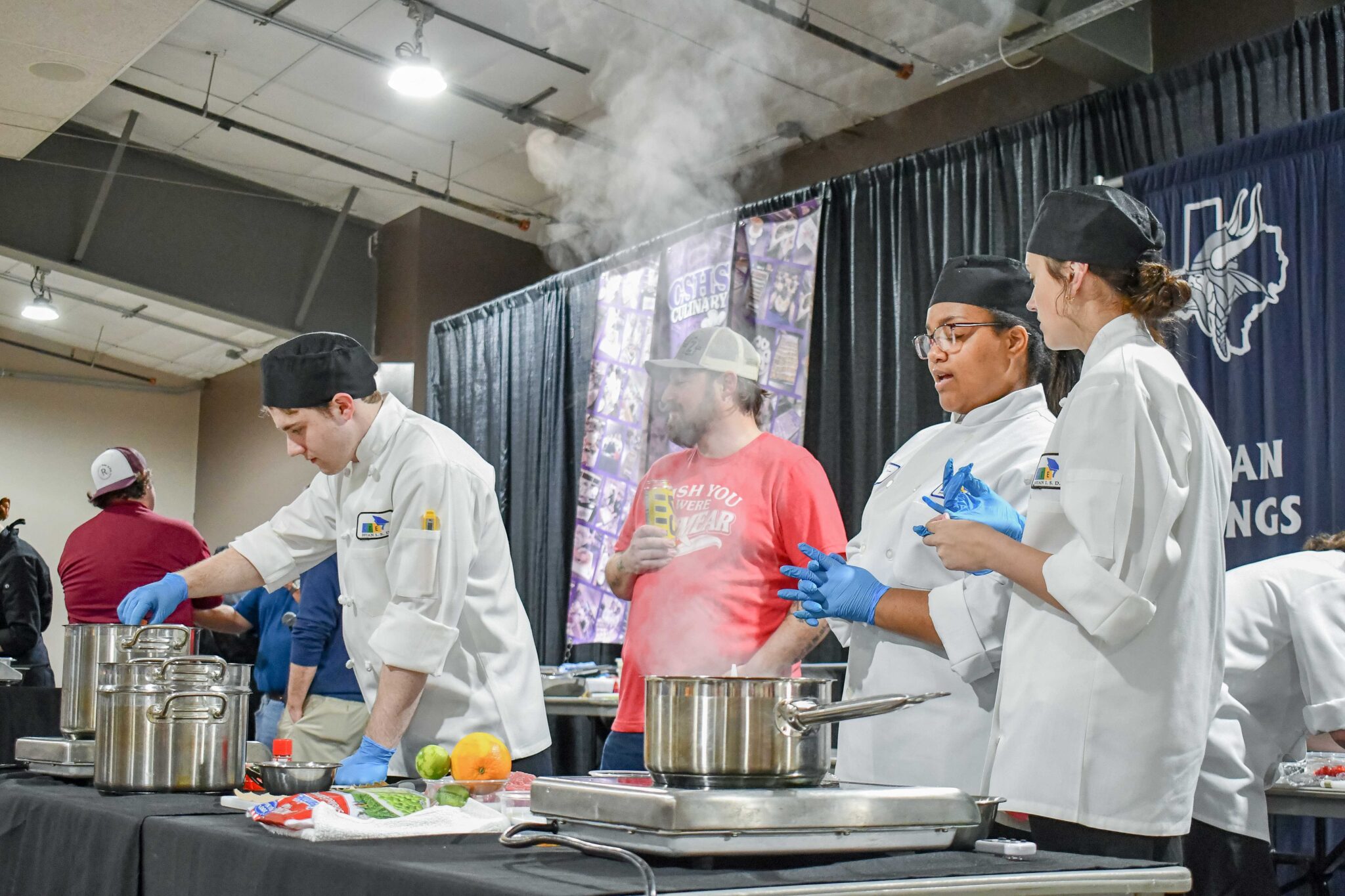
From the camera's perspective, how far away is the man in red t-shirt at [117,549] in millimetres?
3760

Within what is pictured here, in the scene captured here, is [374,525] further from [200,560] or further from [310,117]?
[310,117]

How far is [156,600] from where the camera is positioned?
226cm

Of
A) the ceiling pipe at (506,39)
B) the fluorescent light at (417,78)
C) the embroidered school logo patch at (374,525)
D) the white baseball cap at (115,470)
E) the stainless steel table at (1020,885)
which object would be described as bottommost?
the stainless steel table at (1020,885)

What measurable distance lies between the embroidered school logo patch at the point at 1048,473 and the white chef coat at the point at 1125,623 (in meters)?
0.03

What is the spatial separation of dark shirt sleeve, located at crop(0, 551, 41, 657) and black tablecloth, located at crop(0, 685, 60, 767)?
36.9 inches

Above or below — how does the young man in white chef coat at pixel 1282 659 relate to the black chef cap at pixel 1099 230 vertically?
below

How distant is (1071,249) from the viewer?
1.51 m

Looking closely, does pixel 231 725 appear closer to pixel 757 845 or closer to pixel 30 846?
pixel 30 846

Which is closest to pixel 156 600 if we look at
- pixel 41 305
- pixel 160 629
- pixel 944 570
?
pixel 160 629

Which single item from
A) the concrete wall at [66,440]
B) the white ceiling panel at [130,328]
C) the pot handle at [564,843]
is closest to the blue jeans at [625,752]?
the pot handle at [564,843]

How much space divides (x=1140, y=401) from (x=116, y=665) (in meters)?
1.33

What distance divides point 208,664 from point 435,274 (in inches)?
268

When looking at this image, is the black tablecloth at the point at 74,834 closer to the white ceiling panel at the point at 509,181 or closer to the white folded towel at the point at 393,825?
the white folded towel at the point at 393,825

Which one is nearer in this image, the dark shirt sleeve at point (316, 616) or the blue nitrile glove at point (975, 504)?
the blue nitrile glove at point (975, 504)
